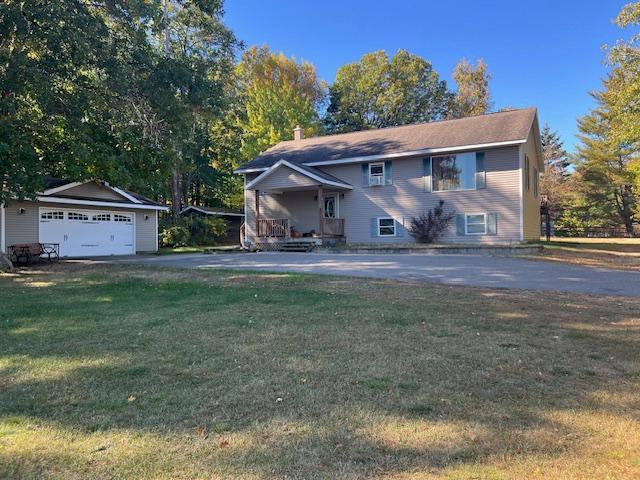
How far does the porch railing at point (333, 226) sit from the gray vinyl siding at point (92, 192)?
31.8 ft

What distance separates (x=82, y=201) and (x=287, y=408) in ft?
63.5

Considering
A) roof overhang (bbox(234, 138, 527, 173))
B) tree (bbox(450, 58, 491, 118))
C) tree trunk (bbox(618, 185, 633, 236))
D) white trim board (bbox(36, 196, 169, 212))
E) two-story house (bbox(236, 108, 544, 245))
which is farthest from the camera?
tree (bbox(450, 58, 491, 118))

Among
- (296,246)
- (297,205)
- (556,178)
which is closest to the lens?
(296,246)

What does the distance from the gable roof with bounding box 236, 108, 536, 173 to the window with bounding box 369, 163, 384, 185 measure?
24.1 inches

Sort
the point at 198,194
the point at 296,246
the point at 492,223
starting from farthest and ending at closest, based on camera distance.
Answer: the point at 198,194 < the point at 296,246 < the point at 492,223

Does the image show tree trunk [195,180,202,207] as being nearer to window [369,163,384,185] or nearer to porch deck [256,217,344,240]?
porch deck [256,217,344,240]

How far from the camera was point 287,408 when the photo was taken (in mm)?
3215

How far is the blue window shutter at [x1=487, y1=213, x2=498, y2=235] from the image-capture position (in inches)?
774

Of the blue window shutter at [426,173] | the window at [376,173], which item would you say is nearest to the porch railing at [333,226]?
the window at [376,173]

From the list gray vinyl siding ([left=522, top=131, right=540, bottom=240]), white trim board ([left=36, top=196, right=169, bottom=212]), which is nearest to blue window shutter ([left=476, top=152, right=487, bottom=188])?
gray vinyl siding ([left=522, top=131, right=540, bottom=240])

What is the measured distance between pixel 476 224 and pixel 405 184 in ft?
12.3

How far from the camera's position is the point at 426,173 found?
21.1 metres

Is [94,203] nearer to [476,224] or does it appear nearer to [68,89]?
[68,89]

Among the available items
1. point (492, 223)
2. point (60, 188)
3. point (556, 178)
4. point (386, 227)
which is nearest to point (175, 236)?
point (60, 188)
